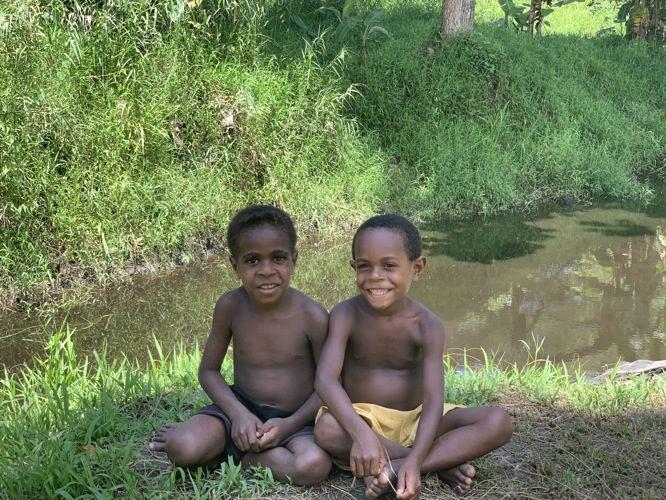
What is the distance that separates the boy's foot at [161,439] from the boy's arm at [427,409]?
96cm

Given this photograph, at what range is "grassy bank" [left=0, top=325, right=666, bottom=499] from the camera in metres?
→ 2.87

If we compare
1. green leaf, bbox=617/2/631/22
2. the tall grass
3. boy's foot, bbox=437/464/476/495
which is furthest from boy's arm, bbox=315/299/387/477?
green leaf, bbox=617/2/631/22

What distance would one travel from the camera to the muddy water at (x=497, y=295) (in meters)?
5.45

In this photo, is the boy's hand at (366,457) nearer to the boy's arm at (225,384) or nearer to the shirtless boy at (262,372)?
the shirtless boy at (262,372)

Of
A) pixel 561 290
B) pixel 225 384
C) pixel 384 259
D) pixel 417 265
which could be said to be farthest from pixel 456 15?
pixel 225 384

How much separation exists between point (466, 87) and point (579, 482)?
8317 millimetres

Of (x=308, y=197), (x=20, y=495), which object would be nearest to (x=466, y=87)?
(x=308, y=197)

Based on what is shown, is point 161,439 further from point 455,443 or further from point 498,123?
point 498,123

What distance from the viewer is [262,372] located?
3.11 meters

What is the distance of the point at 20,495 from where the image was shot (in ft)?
9.07

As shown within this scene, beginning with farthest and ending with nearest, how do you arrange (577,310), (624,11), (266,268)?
1. (624,11)
2. (577,310)
3. (266,268)

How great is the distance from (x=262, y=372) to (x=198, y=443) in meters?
0.39

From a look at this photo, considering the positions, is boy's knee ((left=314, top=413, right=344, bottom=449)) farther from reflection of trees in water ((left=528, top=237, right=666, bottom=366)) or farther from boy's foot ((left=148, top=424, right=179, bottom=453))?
reflection of trees in water ((left=528, top=237, right=666, bottom=366))

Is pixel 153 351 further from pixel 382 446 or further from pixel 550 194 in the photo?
pixel 550 194
